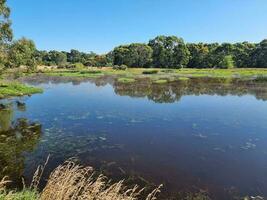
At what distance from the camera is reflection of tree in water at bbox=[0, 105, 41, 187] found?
13.6 m

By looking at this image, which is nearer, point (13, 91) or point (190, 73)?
point (13, 91)

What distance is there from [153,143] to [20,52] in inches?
947

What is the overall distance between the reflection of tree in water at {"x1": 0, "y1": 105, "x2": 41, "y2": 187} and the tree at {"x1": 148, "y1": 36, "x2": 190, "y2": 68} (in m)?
94.7

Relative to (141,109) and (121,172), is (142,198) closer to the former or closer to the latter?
(121,172)

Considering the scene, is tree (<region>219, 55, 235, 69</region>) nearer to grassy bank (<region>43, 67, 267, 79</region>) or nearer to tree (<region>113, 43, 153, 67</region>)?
grassy bank (<region>43, 67, 267, 79</region>)

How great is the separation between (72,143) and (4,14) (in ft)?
66.6

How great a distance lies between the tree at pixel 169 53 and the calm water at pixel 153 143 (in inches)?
3309

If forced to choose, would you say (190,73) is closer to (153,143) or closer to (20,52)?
(20,52)

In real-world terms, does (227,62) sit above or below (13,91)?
above

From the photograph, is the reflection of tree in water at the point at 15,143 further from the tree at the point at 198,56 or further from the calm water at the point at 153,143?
the tree at the point at 198,56

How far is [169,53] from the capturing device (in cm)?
11781

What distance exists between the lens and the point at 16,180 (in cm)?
1252

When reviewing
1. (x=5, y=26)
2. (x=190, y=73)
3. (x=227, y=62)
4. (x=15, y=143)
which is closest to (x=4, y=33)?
(x=5, y=26)

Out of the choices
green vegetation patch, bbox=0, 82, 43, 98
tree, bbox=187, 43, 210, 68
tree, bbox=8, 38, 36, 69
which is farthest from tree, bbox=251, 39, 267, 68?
tree, bbox=8, 38, 36, 69
